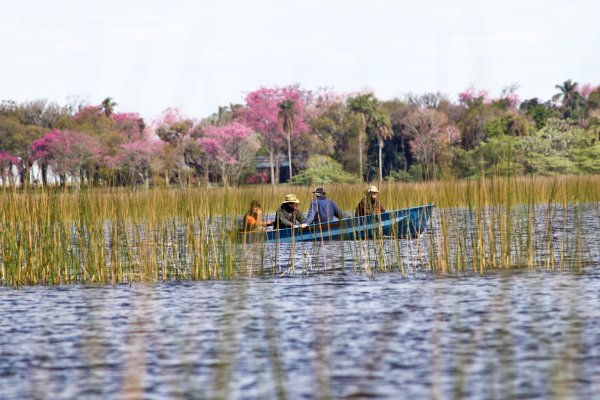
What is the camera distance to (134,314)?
10.2m

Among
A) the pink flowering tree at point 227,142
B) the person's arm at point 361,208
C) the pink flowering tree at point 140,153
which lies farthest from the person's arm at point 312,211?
the pink flowering tree at point 227,142

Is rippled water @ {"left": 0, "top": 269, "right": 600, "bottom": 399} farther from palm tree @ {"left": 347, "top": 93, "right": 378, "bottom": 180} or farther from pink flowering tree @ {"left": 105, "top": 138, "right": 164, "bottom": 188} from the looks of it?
palm tree @ {"left": 347, "top": 93, "right": 378, "bottom": 180}

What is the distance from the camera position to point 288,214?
16.6m

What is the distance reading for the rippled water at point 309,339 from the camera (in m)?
6.77

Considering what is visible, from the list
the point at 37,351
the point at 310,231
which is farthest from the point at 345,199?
the point at 37,351

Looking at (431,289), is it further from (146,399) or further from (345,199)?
(345,199)

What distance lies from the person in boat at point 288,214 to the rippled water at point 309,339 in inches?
153

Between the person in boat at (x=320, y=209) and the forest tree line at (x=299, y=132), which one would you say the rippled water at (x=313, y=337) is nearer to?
the person in boat at (x=320, y=209)

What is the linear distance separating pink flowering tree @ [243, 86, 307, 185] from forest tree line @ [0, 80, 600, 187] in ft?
0.22

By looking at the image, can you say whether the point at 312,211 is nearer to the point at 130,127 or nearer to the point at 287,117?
the point at 287,117

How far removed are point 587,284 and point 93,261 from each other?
570 cm

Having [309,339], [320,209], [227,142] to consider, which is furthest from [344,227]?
[227,142]

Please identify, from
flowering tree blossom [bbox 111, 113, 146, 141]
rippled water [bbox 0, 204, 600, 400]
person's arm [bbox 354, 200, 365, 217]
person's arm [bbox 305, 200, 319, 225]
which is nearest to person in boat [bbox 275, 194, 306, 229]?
person's arm [bbox 305, 200, 319, 225]

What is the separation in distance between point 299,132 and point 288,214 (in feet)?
156
